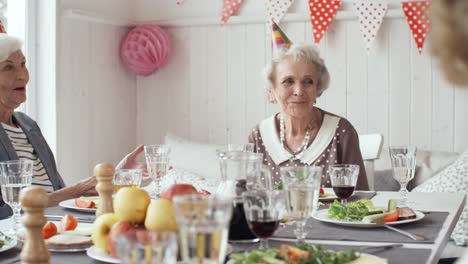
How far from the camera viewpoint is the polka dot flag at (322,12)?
11.8 feet

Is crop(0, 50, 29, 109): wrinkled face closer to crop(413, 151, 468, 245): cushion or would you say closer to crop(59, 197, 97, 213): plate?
crop(59, 197, 97, 213): plate

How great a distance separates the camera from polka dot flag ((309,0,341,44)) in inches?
141

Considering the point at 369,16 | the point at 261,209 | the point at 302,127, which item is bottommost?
the point at 261,209

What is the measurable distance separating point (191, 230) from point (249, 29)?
293 centimetres

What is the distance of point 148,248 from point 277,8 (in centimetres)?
291

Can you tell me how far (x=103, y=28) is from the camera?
3801 millimetres

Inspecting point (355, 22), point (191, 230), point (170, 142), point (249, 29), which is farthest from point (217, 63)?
point (191, 230)

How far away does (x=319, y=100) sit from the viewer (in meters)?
3.71

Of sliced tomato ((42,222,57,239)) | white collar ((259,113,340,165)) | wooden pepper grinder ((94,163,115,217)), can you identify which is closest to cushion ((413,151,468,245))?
white collar ((259,113,340,165))

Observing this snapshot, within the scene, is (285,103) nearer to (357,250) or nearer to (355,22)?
(355,22)

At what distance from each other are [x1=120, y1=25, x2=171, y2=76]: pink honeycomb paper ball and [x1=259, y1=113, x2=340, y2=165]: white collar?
3.76 ft

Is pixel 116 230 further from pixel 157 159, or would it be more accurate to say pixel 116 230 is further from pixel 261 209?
pixel 157 159

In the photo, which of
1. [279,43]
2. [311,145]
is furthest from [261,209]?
[279,43]

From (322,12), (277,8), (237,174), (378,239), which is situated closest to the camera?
(237,174)
